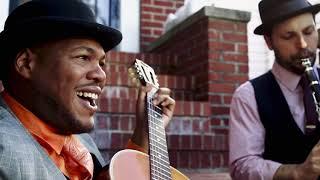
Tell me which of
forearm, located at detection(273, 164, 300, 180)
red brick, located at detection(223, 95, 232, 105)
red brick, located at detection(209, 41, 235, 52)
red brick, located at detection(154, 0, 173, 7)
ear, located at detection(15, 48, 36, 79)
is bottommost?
forearm, located at detection(273, 164, 300, 180)

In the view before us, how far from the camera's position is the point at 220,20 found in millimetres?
4348

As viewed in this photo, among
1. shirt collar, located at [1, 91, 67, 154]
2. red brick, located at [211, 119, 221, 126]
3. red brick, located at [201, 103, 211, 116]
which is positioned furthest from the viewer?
red brick, located at [211, 119, 221, 126]

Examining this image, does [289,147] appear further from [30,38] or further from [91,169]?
[30,38]

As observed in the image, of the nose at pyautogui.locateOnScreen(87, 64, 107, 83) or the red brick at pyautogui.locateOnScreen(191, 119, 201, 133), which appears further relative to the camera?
the red brick at pyautogui.locateOnScreen(191, 119, 201, 133)

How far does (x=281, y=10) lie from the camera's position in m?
2.89

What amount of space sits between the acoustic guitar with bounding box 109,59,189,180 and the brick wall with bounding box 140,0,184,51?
2657 mm

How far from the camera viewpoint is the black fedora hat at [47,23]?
6.28ft

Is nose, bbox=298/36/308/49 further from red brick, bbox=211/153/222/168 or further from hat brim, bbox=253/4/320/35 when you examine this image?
red brick, bbox=211/153/222/168

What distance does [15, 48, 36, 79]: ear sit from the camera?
6.38 ft

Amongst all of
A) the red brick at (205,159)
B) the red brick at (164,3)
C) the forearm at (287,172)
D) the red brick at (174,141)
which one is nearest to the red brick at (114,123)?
the red brick at (174,141)

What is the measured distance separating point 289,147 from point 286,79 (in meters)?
0.37

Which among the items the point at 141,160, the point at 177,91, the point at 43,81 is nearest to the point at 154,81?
the point at 141,160

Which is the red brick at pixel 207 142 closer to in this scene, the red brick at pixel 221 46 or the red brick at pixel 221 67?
the red brick at pixel 221 67

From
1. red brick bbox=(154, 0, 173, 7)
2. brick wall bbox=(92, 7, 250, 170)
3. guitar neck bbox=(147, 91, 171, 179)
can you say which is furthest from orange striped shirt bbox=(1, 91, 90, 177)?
red brick bbox=(154, 0, 173, 7)
